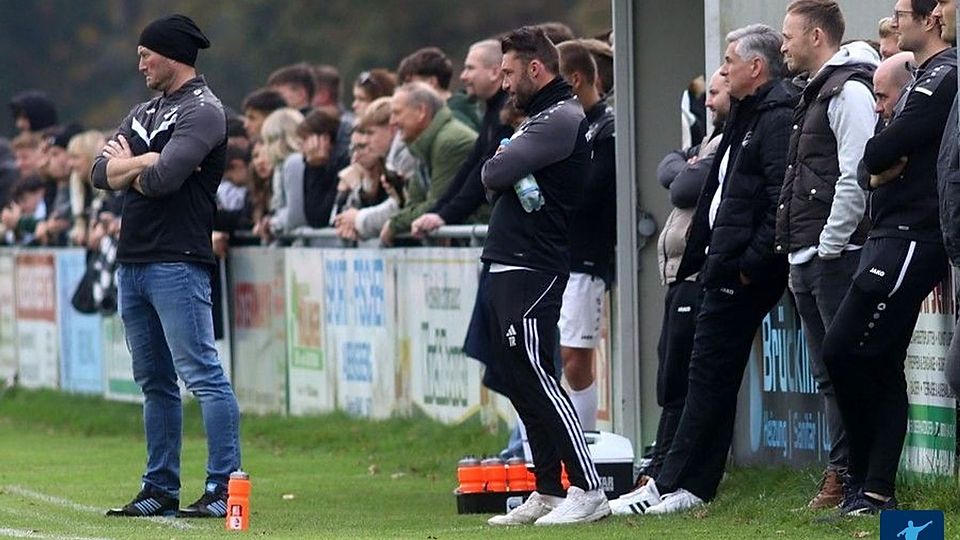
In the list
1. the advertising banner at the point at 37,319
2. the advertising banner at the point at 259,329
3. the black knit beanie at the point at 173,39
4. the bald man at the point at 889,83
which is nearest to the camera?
the bald man at the point at 889,83

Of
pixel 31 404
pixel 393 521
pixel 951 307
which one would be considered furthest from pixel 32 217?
pixel 951 307

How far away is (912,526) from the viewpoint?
25.3ft

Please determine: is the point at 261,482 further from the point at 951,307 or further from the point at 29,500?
the point at 951,307

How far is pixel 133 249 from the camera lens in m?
11.4

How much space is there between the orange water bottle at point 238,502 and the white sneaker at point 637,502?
1.75m

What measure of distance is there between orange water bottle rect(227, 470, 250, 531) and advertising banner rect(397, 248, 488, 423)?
4728 mm

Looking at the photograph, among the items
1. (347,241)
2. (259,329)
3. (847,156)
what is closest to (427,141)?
(347,241)

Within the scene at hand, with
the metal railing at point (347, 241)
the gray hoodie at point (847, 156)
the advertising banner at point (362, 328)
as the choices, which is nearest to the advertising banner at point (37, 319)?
the metal railing at point (347, 241)

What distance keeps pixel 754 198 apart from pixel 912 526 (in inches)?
131

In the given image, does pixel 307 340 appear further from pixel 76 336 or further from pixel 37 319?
pixel 37 319

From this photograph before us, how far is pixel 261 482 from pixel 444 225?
2210 mm

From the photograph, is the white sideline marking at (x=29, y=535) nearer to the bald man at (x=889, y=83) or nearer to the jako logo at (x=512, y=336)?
the jako logo at (x=512, y=336)

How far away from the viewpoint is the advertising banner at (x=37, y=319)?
2164cm

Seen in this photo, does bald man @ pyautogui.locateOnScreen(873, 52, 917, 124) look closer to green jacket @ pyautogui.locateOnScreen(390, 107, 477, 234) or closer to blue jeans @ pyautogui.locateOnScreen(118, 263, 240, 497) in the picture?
blue jeans @ pyautogui.locateOnScreen(118, 263, 240, 497)
